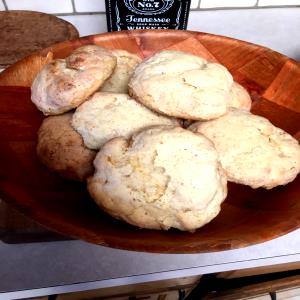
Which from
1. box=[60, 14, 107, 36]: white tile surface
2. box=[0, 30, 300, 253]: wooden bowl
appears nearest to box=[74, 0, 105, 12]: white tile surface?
box=[60, 14, 107, 36]: white tile surface

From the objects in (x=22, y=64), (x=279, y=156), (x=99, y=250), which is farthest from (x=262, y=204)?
(x=22, y=64)

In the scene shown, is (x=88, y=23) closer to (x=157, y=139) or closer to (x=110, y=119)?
(x=110, y=119)

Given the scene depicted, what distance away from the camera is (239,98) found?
75 centimetres

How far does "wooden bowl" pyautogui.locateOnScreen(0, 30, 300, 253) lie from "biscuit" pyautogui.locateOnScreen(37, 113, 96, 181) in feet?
0.08

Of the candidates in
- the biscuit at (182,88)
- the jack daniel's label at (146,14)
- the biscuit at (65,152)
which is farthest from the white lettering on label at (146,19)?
the biscuit at (65,152)

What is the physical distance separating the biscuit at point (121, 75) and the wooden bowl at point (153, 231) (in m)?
0.10

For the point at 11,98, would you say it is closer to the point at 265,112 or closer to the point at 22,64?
the point at 22,64

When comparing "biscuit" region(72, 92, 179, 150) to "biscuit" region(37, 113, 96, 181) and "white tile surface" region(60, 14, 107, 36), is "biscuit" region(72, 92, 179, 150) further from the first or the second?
"white tile surface" region(60, 14, 107, 36)

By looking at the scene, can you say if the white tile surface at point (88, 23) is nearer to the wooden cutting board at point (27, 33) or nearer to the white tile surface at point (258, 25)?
the wooden cutting board at point (27, 33)

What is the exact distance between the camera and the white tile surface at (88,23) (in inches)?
50.8

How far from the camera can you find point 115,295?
2.90 ft

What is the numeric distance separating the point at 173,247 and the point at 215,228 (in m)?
0.11

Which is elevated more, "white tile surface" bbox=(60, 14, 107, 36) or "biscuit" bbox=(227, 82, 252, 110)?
"biscuit" bbox=(227, 82, 252, 110)

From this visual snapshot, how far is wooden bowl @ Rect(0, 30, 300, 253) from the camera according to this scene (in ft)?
1.67
